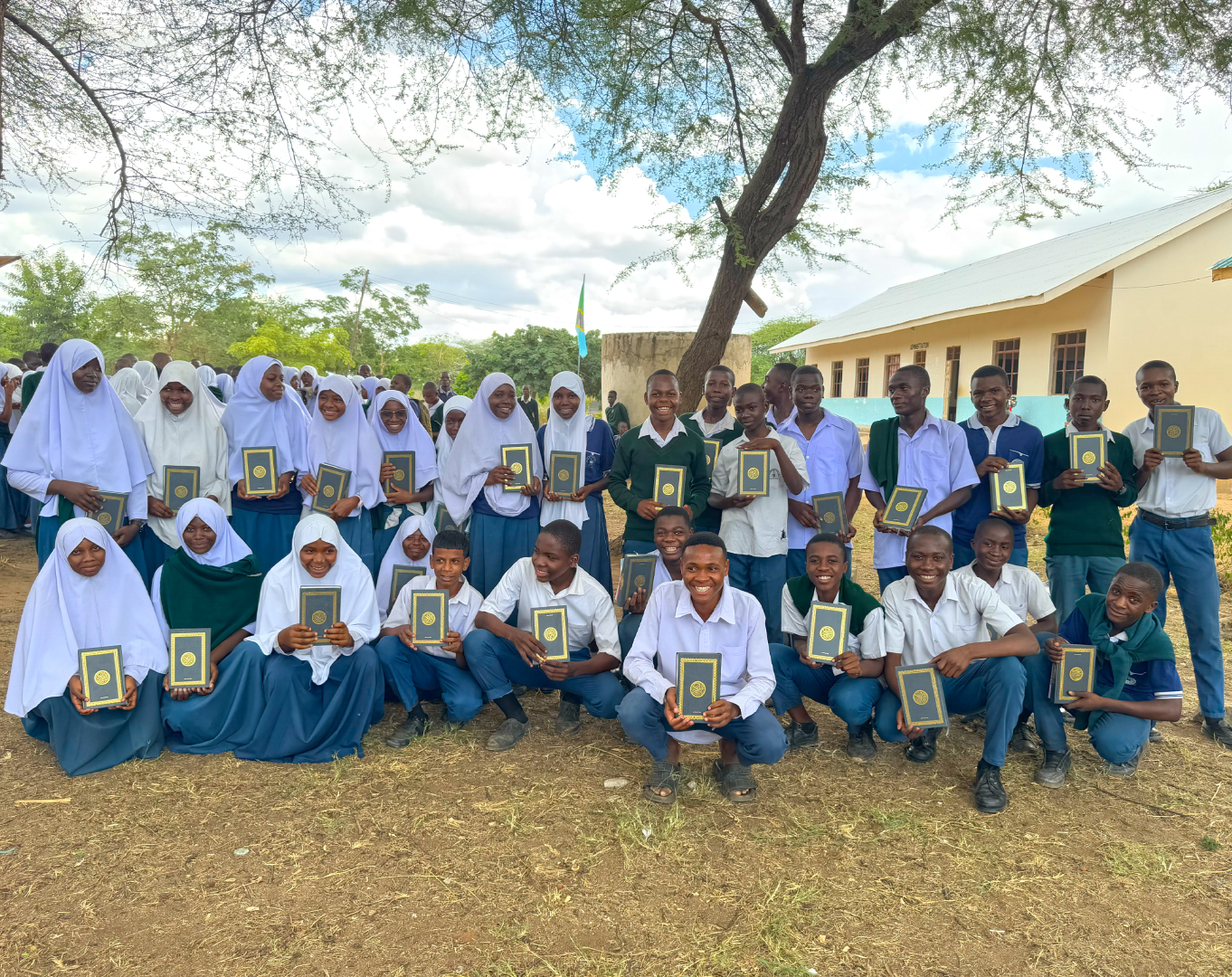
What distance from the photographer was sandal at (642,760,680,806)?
12.2 feet

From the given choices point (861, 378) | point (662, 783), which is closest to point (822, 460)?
point (662, 783)

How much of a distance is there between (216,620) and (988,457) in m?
4.36

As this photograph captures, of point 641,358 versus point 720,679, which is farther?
point 641,358

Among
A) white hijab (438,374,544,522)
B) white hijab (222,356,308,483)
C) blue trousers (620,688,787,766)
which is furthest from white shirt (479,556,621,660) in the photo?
white hijab (222,356,308,483)

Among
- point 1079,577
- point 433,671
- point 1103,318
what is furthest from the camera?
point 1103,318

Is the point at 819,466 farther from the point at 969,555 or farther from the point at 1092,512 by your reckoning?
the point at 1092,512

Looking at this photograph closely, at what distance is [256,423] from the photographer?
5.40 metres

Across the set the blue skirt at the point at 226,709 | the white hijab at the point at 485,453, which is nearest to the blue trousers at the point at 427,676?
the blue skirt at the point at 226,709

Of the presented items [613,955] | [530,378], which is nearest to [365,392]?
[613,955]

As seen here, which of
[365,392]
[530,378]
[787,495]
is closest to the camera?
[787,495]

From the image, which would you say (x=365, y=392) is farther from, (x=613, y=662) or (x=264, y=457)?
(x=613, y=662)

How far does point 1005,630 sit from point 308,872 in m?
3.25

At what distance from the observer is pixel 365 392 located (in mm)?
9961

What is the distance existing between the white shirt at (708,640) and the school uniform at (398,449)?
249cm
